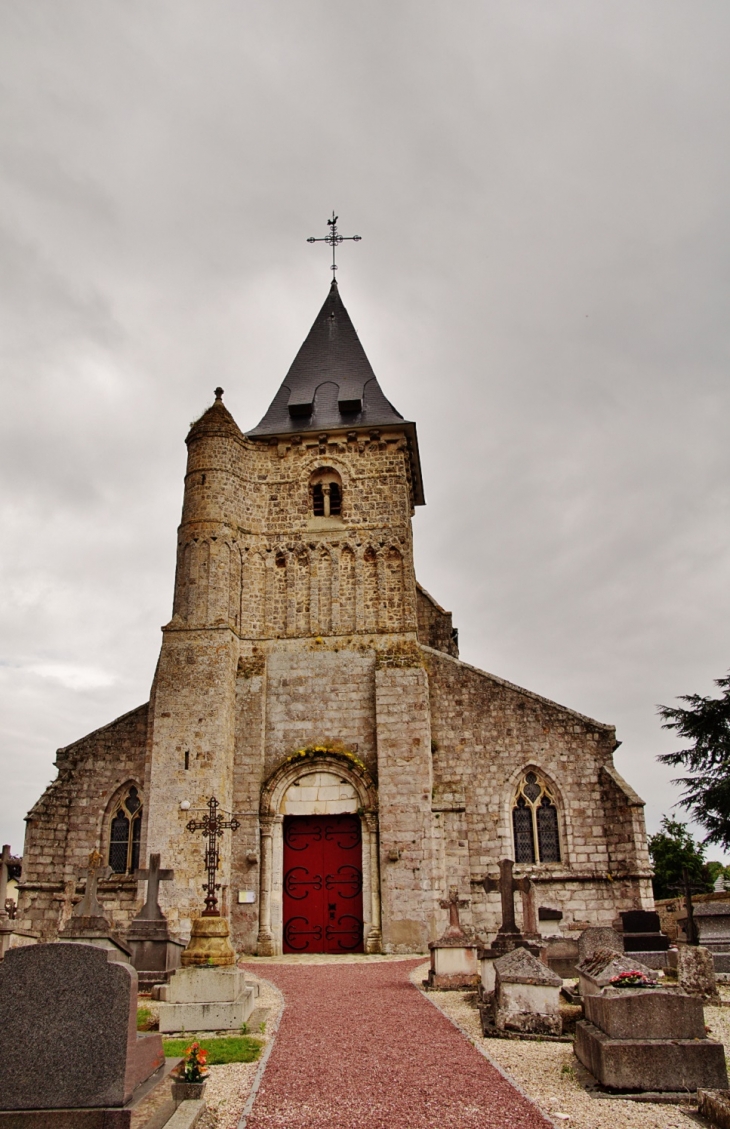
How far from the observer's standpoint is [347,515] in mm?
20031

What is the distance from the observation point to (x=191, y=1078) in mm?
5559

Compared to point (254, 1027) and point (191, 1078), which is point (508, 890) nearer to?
point (254, 1027)

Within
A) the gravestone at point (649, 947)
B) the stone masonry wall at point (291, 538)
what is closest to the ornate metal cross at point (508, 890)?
the gravestone at point (649, 947)

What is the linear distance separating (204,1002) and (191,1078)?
330cm

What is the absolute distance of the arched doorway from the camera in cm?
1673

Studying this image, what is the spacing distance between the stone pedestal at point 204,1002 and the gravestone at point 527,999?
263 centimetres

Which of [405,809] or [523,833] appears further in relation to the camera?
[523,833]

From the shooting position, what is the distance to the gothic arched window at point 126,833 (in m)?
18.0

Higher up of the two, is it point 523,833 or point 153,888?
point 523,833

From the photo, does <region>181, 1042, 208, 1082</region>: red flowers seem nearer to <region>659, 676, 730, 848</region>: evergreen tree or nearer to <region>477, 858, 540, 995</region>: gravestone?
<region>477, 858, 540, 995</region>: gravestone

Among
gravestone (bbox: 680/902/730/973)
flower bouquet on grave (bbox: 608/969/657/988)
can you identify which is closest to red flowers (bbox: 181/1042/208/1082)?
flower bouquet on grave (bbox: 608/969/657/988)

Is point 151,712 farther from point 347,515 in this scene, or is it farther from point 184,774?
point 347,515

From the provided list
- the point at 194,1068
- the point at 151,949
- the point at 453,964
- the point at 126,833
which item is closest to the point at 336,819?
the point at 126,833

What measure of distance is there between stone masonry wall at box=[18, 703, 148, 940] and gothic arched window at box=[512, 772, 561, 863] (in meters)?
7.84
